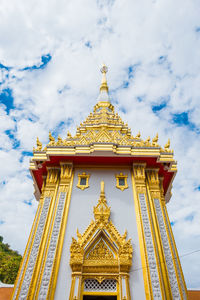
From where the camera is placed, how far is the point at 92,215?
10.1 m

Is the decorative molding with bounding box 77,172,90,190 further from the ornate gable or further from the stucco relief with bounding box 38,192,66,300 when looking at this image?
the ornate gable

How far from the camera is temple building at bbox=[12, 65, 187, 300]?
332 inches

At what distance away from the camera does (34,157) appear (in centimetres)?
1151

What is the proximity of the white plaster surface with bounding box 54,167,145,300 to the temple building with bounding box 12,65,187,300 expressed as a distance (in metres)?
0.03

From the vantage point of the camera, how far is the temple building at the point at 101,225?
27.7ft

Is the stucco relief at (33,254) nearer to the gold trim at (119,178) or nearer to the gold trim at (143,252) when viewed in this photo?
the gold trim at (119,178)

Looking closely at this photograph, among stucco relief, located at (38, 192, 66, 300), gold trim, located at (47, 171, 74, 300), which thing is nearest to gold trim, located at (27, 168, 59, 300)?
stucco relief, located at (38, 192, 66, 300)

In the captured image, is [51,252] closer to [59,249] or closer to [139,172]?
[59,249]

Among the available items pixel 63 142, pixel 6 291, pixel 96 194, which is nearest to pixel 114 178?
pixel 96 194

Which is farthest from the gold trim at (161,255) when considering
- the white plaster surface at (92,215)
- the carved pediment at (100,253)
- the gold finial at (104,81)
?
the gold finial at (104,81)

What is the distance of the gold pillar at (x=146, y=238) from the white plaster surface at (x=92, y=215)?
0.18 metres

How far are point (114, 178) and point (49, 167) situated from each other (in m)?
3.07

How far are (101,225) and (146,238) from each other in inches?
67.9

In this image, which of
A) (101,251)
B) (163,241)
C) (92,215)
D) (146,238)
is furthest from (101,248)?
(163,241)
